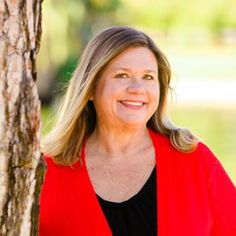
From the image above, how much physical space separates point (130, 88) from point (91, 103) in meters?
0.36

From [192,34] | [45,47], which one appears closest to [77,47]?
[45,47]

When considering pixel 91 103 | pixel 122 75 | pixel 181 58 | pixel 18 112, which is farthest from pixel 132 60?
pixel 181 58

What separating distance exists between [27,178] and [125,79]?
1.02 m

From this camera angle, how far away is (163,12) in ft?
179

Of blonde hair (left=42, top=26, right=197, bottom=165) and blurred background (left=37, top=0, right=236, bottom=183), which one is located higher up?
blurred background (left=37, top=0, right=236, bottom=183)

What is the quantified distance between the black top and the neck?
199mm

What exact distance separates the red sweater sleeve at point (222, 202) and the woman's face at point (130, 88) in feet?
1.19

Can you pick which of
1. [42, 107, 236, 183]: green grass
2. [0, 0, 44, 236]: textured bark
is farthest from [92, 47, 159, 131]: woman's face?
[42, 107, 236, 183]: green grass

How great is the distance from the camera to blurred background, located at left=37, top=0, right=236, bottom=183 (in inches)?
742

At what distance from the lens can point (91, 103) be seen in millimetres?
3760

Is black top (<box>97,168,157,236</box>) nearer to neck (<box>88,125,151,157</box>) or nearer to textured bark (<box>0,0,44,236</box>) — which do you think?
neck (<box>88,125,151,157</box>)

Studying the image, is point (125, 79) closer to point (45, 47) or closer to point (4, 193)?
point (4, 193)

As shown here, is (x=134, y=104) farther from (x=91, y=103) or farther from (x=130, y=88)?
(x=91, y=103)

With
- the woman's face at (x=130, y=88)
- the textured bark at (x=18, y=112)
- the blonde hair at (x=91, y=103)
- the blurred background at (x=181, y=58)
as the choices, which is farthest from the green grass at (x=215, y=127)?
the textured bark at (x=18, y=112)
